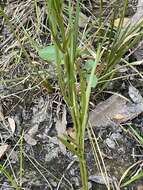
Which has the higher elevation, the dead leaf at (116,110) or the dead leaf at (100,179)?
the dead leaf at (116,110)

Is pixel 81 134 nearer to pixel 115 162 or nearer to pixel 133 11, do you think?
pixel 115 162

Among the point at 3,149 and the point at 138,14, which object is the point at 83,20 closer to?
the point at 138,14

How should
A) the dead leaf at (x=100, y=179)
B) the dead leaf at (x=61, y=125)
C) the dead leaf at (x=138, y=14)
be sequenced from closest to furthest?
1. the dead leaf at (x=100, y=179)
2. the dead leaf at (x=61, y=125)
3. the dead leaf at (x=138, y=14)

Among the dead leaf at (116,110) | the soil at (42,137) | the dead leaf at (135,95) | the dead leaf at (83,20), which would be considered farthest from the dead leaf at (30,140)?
the dead leaf at (83,20)

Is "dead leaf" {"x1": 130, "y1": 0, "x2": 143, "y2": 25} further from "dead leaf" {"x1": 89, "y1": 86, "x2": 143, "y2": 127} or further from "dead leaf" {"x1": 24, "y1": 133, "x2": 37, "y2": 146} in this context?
"dead leaf" {"x1": 24, "y1": 133, "x2": 37, "y2": 146}

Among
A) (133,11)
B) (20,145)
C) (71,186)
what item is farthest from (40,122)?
(133,11)

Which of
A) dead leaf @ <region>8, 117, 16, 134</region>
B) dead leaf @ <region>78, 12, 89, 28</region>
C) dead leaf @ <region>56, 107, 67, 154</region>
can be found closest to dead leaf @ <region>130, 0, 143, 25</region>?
dead leaf @ <region>78, 12, 89, 28</region>

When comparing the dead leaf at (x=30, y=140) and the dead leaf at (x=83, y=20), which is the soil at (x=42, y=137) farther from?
the dead leaf at (x=83, y=20)
